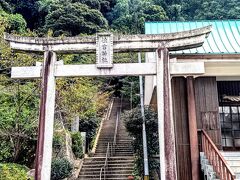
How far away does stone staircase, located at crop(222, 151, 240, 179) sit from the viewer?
8893 millimetres

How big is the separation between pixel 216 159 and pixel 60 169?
7.75 metres

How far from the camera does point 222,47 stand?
11312 millimetres

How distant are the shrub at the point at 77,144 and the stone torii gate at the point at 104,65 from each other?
10.5 metres

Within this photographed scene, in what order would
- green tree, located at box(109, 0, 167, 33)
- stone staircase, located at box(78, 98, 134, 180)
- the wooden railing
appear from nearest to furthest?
the wooden railing < stone staircase, located at box(78, 98, 134, 180) < green tree, located at box(109, 0, 167, 33)

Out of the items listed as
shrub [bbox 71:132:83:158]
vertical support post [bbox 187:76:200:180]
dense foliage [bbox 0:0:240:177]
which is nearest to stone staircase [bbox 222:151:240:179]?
vertical support post [bbox 187:76:200:180]

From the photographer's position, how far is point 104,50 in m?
7.98

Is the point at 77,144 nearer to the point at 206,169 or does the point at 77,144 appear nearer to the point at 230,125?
the point at 230,125

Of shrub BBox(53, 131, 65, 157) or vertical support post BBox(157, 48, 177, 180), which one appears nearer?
vertical support post BBox(157, 48, 177, 180)

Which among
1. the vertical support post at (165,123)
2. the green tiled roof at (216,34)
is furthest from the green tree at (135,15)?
the vertical support post at (165,123)

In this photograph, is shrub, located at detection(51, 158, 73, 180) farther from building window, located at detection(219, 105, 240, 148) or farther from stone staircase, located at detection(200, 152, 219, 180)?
building window, located at detection(219, 105, 240, 148)

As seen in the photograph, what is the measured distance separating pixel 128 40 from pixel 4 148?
303 inches

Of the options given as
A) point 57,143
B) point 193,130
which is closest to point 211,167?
point 193,130

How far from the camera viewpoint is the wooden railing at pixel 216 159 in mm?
7192

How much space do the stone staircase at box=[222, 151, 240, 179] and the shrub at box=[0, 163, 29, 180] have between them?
7.43 metres
